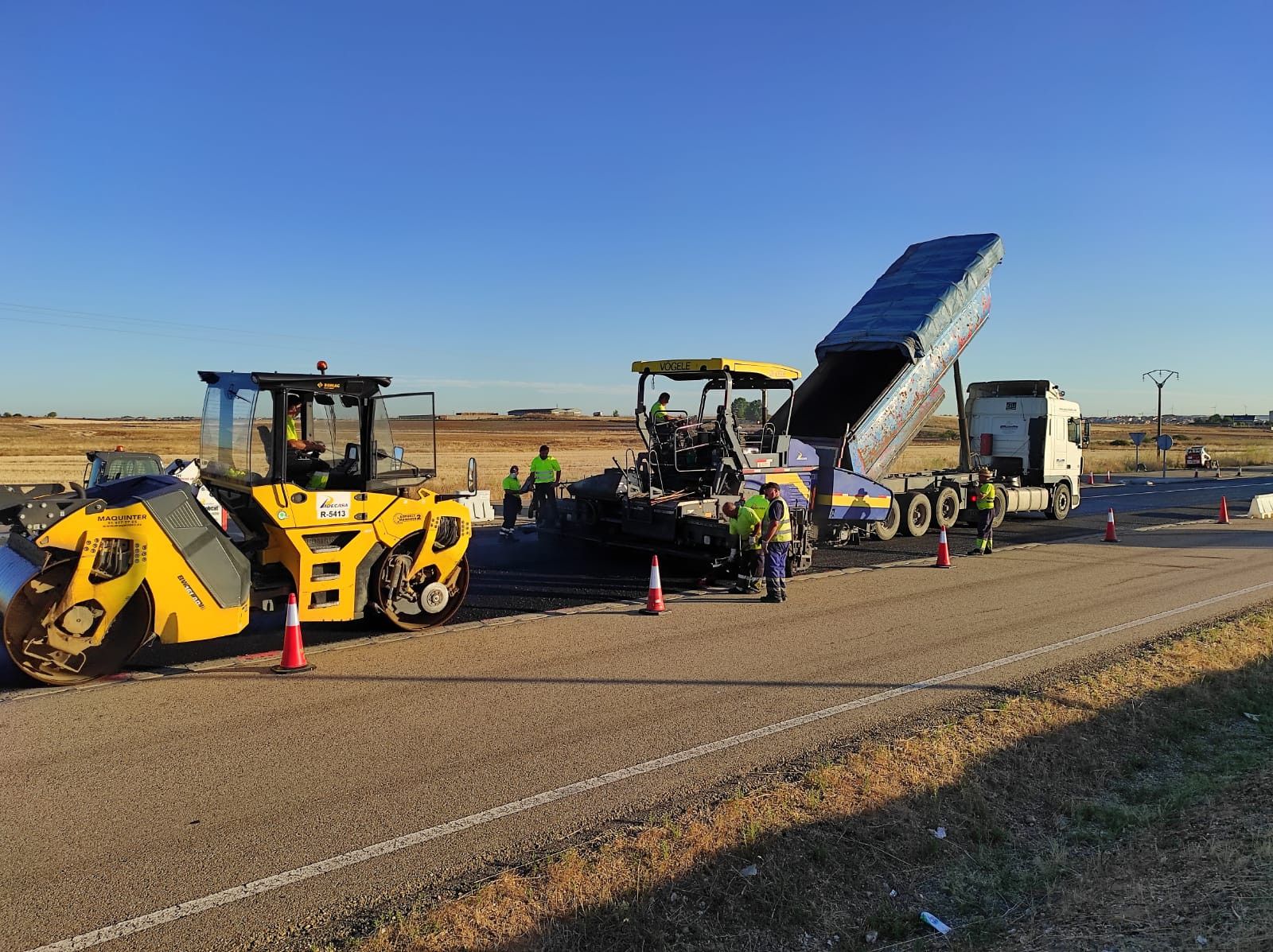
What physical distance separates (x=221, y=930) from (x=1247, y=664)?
8.24 meters

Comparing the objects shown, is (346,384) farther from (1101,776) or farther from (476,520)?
(476,520)

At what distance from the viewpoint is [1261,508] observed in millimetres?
20812

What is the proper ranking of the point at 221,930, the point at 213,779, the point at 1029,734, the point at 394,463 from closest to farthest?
the point at 221,930 → the point at 213,779 → the point at 1029,734 → the point at 394,463

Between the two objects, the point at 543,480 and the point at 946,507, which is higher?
the point at 543,480

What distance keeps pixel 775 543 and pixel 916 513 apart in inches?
297

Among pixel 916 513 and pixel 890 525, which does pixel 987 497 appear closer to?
pixel 890 525

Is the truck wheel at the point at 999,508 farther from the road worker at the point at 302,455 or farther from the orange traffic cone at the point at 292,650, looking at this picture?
the orange traffic cone at the point at 292,650

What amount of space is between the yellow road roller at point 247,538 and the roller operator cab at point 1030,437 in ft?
48.9

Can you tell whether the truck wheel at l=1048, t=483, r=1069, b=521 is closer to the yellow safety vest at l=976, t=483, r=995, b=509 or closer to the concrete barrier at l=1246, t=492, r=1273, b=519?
the concrete barrier at l=1246, t=492, r=1273, b=519

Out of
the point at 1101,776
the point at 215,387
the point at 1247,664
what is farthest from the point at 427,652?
the point at 1247,664

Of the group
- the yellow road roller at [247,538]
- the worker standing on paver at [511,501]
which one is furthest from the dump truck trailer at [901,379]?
the yellow road roller at [247,538]

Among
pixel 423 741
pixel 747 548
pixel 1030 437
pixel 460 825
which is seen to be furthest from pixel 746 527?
pixel 1030 437

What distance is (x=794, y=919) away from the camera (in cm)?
379

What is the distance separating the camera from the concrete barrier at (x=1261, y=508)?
2077 centimetres
